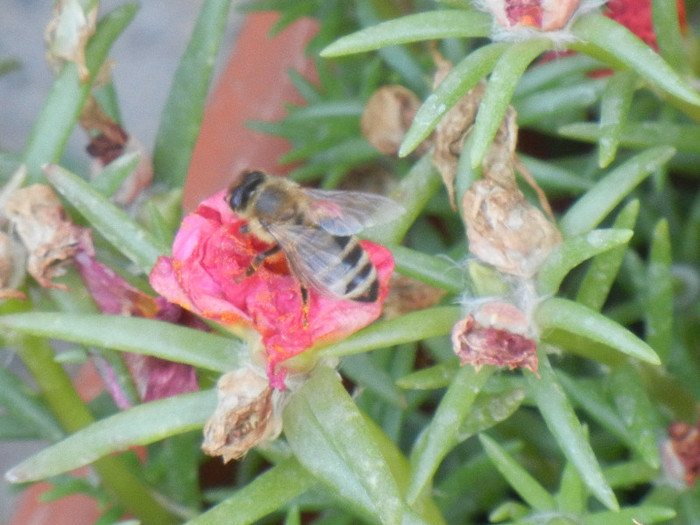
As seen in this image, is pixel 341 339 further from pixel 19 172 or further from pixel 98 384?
pixel 98 384

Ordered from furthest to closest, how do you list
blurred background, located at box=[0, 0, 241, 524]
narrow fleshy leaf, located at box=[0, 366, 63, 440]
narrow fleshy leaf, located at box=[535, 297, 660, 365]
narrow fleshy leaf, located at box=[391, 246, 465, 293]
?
blurred background, located at box=[0, 0, 241, 524], narrow fleshy leaf, located at box=[0, 366, 63, 440], narrow fleshy leaf, located at box=[391, 246, 465, 293], narrow fleshy leaf, located at box=[535, 297, 660, 365]

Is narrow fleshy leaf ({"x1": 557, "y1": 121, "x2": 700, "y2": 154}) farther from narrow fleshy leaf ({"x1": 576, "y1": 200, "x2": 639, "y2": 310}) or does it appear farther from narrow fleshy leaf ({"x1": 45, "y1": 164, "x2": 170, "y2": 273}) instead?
narrow fleshy leaf ({"x1": 45, "y1": 164, "x2": 170, "y2": 273})

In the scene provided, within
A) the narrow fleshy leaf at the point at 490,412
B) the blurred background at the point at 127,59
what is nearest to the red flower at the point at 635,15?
the narrow fleshy leaf at the point at 490,412

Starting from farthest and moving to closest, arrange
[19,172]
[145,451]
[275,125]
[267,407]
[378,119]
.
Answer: [275,125] → [145,451] → [378,119] → [19,172] → [267,407]

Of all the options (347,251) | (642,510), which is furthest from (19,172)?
(642,510)

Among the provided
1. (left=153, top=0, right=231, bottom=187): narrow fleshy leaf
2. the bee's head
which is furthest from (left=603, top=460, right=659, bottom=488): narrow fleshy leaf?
(left=153, top=0, right=231, bottom=187): narrow fleshy leaf

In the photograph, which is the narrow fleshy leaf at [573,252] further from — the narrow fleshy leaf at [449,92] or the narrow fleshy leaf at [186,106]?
the narrow fleshy leaf at [186,106]
